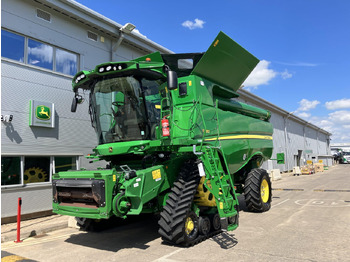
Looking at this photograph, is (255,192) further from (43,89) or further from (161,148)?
(43,89)

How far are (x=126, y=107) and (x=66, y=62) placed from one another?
480cm

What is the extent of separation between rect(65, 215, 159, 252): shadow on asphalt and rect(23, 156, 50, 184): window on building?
2632mm

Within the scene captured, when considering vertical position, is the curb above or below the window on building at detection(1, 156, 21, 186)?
below

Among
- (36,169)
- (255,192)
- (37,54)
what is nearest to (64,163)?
(36,169)

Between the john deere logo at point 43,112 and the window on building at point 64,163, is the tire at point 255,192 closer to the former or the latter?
the window on building at point 64,163

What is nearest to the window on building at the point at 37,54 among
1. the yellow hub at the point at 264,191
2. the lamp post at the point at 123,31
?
the lamp post at the point at 123,31

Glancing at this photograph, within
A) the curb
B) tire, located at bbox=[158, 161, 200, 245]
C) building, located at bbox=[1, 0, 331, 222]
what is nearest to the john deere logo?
building, located at bbox=[1, 0, 331, 222]

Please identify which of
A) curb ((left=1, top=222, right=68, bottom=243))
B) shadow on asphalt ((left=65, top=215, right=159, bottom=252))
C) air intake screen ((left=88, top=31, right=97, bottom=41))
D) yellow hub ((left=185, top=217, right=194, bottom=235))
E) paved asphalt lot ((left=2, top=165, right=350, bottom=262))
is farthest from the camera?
air intake screen ((left=88, top=31, right=97, bottom=41))

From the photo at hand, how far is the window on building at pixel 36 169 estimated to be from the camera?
7.99 metres

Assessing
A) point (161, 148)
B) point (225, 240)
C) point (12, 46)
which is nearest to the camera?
point (225, 240)

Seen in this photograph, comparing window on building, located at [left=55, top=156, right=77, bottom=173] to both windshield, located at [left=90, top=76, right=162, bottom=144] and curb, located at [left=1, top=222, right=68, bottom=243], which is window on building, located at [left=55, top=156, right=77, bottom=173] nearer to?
curb, located at [left=1, top=222, right=68, bottom=243]

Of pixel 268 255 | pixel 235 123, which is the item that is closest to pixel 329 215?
pixel 235 123

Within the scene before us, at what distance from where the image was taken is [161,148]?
579 centimetres

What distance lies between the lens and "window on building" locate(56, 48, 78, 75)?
29.7ft
